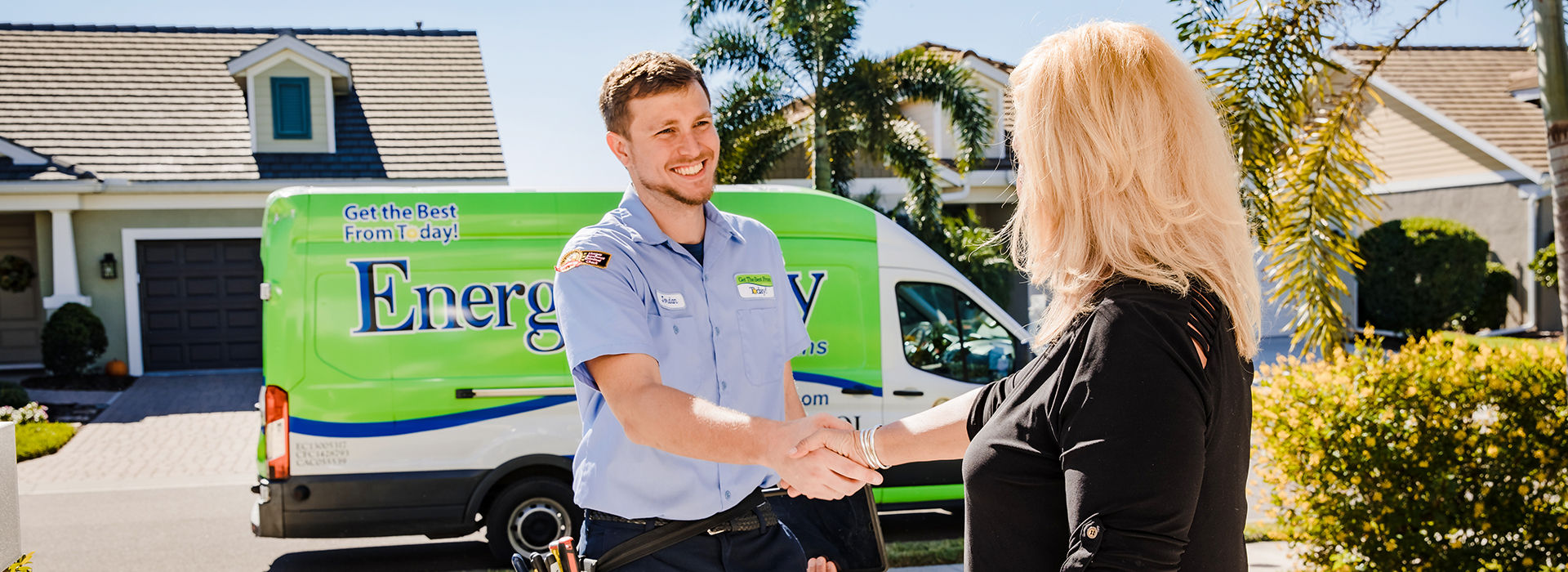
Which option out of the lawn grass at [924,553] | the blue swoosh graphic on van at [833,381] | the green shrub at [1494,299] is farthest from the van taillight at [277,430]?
the green shrub at [1494,299]

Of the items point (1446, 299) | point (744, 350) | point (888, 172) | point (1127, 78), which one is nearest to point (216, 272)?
point (888, 172)

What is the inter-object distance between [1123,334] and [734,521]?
1.29m

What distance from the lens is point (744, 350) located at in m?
2.67

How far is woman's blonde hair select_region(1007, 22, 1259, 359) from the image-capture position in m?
1.66

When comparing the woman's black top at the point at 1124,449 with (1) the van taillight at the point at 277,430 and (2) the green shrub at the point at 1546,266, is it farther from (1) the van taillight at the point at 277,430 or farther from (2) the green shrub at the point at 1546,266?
(2) the green shrub at the point at 1546,266

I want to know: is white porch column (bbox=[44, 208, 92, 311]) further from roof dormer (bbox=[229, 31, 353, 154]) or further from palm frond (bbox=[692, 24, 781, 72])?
palm frond (bbox=[692, 24, 781, 72])

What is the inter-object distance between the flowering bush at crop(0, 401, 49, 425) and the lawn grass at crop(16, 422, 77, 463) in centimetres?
9

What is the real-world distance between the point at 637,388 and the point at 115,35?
788 inches

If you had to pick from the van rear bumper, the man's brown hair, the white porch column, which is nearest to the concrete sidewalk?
the van rear bumper

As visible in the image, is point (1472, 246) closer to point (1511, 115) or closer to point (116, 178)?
point (1511, 115)

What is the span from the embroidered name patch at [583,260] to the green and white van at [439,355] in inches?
145

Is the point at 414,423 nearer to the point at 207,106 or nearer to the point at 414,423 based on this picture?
the point at 414,423

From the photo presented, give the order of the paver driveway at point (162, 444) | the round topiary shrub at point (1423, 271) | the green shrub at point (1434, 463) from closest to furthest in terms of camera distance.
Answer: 1. the green shrub at point (1434, 463)
2. the paver driveway at point (162, 444)
3. the round topiary shrub at point (1423, 271)

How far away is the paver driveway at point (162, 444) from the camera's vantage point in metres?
9.48
